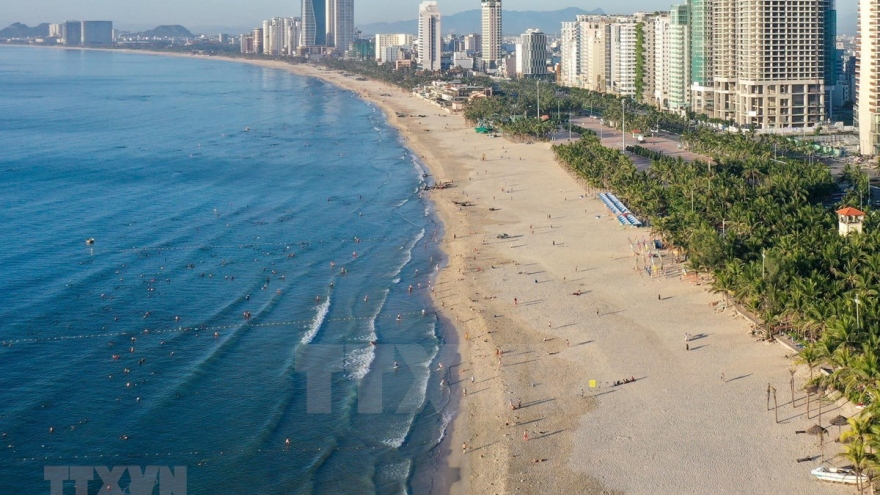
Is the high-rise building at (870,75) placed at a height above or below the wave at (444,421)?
above

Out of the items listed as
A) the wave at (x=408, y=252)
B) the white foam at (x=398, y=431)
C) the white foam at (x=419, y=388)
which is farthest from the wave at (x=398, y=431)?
the wave at (x=408, y=252)

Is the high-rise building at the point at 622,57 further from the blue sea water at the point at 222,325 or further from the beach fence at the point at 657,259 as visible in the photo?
the beach fence at the point at 657,259

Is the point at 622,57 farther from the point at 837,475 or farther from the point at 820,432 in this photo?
the point at 837,475

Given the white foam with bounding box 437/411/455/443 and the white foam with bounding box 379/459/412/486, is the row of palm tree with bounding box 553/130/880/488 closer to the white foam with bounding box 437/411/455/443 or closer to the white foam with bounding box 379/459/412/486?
the white foam with bounding box 437/411/455/443

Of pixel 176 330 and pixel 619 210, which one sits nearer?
pixel 176 330

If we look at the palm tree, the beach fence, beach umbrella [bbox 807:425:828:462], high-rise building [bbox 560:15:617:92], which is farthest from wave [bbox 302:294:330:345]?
high-rise building [bbox 560:15:617:92]

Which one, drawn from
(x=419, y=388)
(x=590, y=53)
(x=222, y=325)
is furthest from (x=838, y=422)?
(x=590, y=53)
